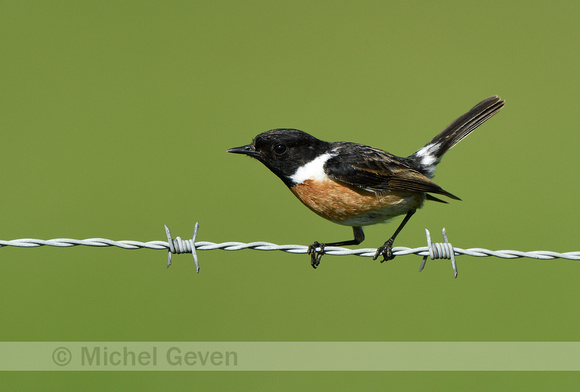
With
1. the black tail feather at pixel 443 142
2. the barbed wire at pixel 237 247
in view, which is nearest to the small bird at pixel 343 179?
the black tail feather at pixel 443 142

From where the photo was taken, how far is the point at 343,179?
5.38 m

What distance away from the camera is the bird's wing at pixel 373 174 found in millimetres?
5379

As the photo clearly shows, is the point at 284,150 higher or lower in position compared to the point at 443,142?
lower

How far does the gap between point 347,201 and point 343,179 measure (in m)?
0.19

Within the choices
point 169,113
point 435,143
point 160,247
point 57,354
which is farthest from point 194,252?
point 169,113

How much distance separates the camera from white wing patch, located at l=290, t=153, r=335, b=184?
545 cm

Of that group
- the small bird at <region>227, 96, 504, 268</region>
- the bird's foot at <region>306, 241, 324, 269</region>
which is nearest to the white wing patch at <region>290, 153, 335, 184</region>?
the small bird at <region>227, 96, 504, 268</region>

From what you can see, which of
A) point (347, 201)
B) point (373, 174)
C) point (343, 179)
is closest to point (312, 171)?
point (343, 179)

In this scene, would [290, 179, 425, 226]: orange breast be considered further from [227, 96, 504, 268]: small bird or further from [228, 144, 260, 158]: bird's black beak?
[228, 144, 260, 158]: bird's black beak

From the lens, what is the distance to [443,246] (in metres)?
4.64

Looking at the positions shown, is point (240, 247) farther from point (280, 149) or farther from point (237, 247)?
point (280, 149)

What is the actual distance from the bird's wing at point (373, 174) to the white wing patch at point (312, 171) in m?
0.05

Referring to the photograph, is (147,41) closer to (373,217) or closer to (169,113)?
(169,113)

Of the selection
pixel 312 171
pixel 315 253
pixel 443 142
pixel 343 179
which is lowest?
pixel 315 253
